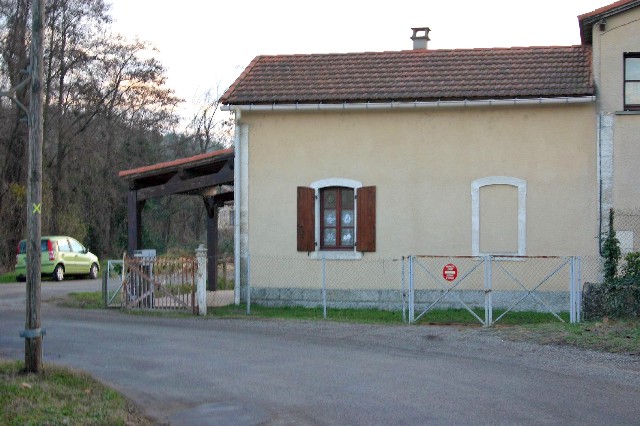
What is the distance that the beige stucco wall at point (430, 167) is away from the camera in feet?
65.0

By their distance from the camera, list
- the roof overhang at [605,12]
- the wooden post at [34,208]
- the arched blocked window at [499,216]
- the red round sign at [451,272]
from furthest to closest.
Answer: the arched blocked window at [499,216] < the roof overhang at [605,12] < the red round sign at [451,272] < the wooden post at [34,208]

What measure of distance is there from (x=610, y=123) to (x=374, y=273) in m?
6.00

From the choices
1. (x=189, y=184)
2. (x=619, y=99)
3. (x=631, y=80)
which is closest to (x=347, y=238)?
(x=189, y=184)

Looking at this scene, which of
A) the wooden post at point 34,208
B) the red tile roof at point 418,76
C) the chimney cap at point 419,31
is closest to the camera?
the wooden post at point 34,208

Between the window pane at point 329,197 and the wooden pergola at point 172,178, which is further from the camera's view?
the wooden pergola at point 172,178

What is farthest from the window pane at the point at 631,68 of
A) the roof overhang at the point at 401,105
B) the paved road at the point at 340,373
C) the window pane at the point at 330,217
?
the paved road at the point at 340,373

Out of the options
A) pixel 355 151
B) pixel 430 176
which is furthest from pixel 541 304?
pixel 355 151

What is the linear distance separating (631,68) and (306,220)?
7.78 metres

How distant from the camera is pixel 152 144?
4859cm

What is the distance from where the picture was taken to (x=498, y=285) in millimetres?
19969

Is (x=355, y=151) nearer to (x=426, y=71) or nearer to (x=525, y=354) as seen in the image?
(x=426, y=71)

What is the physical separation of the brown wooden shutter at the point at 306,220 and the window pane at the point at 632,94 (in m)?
7.08

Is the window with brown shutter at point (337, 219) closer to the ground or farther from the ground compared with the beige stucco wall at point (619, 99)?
closer to the ground

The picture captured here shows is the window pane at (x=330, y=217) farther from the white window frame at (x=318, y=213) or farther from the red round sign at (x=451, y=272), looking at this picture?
the red round sign at (x=451, y=272)
